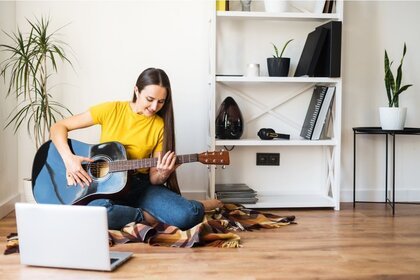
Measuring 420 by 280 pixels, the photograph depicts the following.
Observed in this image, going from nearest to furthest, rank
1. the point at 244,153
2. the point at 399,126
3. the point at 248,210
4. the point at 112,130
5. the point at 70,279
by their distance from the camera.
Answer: the point at 70,279 < the point at 112,130 < the point at 248,210 < the point at 399,126 < the point at 244,153

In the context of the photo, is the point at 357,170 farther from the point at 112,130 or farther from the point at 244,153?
the point at 112,130

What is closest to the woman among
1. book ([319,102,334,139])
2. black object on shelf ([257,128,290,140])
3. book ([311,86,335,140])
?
black object on shelf ([257,128,290,140])

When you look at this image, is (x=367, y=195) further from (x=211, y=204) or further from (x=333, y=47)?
(x=211, y=204)

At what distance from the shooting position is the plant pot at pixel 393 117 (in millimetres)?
3262

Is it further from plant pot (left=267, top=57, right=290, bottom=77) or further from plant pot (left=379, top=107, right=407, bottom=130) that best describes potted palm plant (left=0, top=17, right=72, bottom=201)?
plant pot (left=379, top=107, right=407, bottom=130)

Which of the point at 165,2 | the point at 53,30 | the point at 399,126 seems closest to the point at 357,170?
the point at 399,126

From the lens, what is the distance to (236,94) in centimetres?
347

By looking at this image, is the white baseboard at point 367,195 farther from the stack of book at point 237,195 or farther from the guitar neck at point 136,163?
the guitar neck at point 136,163

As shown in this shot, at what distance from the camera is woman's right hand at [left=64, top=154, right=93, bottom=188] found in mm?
2580

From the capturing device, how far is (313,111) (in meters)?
3.40

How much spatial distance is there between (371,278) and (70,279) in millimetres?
1082

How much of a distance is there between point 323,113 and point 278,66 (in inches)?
15.3

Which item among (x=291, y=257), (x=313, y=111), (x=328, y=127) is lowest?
(x=291, y=257)

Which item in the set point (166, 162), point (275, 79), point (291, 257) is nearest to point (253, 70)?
point (275, 79)
